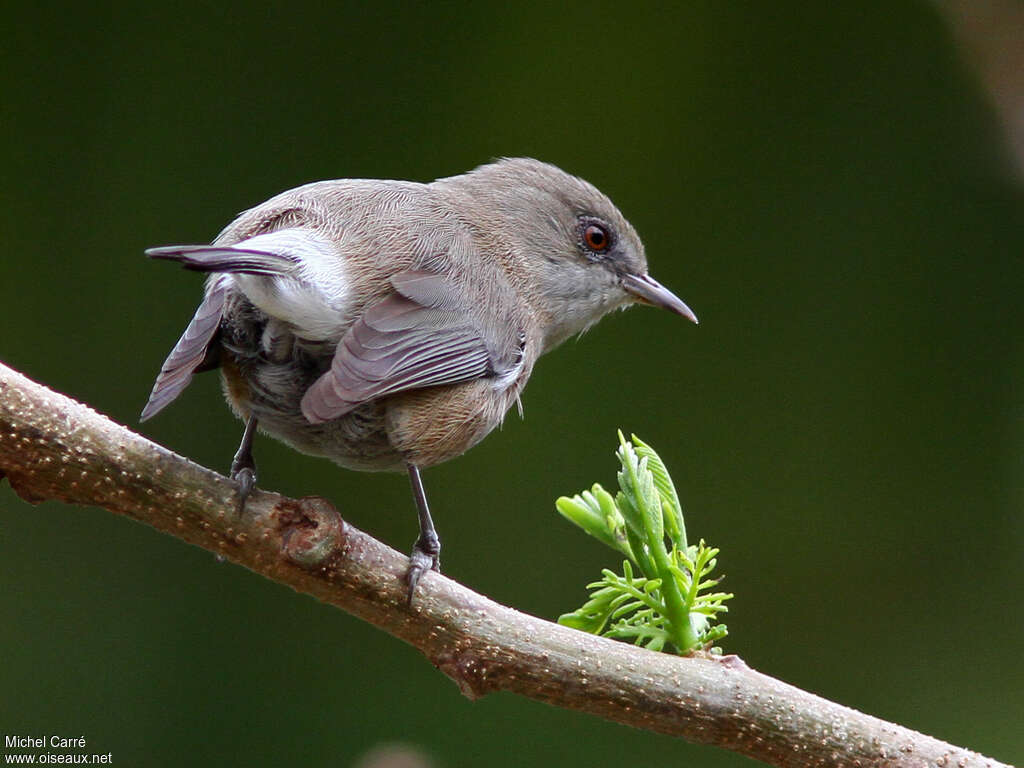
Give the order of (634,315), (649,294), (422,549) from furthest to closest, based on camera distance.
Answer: (634,315), (649,294), (422,549)

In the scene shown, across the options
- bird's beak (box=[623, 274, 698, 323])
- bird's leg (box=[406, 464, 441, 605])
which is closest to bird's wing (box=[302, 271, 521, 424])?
bird's leg (box=[406, 464, 441, 605])

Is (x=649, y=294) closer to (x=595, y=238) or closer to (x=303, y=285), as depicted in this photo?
(x=595, y=238)

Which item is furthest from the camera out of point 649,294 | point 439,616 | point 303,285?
point 649,294

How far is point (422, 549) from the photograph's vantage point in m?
2.77

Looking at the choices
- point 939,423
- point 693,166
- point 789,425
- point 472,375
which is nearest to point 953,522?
point 939,423

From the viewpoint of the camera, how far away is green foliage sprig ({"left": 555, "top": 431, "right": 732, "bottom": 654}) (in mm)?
2316

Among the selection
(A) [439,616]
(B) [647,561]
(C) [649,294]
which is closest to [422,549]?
(A) [439,616]

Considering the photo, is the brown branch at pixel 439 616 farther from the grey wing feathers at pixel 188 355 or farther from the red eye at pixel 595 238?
the red eye at pixel 595 238

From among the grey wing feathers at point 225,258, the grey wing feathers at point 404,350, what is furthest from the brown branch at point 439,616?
the grey wing feathers at point 225,258

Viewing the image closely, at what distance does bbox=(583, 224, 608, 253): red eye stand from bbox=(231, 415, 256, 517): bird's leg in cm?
161

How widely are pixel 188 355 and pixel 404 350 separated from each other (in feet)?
1.69

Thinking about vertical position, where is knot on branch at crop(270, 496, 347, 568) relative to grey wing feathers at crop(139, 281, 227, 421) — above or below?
below

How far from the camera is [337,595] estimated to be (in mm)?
2428

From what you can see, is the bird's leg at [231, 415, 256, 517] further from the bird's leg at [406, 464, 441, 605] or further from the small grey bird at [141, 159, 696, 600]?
the bird's leg at [406, 464, 441, 605]
